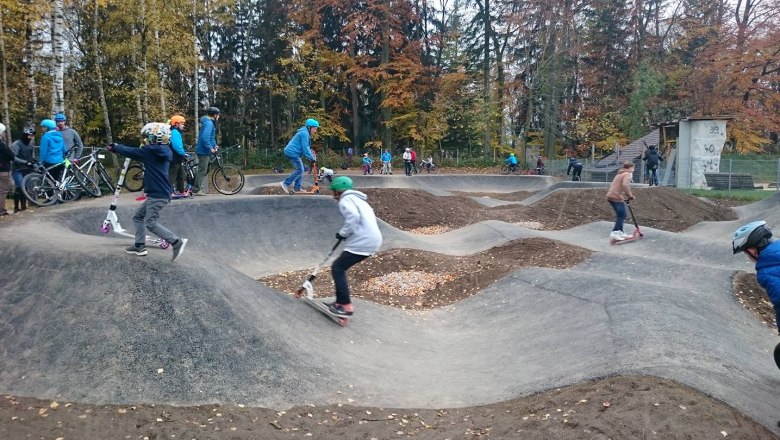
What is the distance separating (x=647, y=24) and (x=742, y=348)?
177 feet

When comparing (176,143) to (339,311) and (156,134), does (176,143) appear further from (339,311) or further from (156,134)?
(339,311)

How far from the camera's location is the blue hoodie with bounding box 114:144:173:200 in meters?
6.22

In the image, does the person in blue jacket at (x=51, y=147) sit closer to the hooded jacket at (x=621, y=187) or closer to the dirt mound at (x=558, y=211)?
the dirt mound at (x=558, y=211)

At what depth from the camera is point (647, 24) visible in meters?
51.8

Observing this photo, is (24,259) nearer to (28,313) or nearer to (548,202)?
(28,313)

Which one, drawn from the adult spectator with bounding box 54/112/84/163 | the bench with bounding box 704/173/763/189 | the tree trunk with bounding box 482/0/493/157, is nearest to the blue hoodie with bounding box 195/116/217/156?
the adult spectator with bounding box 54/112/84/163

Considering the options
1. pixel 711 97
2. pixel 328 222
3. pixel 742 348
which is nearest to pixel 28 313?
pixel 742 348

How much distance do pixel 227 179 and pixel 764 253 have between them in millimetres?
12500

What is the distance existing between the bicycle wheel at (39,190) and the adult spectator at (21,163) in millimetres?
118

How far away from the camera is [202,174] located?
43.0 feet

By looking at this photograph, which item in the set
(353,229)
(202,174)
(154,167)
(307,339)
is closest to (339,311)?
(307,339)

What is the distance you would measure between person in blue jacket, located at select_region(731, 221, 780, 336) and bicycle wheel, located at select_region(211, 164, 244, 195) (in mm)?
12176

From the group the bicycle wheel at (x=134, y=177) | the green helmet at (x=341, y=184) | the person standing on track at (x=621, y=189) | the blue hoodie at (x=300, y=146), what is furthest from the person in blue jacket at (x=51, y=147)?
the person standing on track at (x=621, y=189)

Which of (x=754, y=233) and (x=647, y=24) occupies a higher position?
(x=647, y=24)
